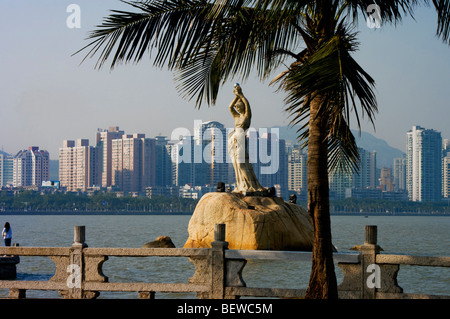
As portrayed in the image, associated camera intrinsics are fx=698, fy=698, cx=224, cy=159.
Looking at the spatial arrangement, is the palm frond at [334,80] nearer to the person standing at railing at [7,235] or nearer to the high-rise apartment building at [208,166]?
the person standing at railing at [7,235]

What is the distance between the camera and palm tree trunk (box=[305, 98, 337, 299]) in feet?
29.5

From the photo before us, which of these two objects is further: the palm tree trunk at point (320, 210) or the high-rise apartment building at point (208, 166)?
the high-rise apartment building at point (208, 166)

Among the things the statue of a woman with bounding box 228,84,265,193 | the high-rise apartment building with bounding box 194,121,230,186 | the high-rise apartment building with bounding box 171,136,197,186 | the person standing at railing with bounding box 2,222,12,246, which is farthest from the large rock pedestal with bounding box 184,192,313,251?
the high-rise apartment building with bounding box 171,136,197,186

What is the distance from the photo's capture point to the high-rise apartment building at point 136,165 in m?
193

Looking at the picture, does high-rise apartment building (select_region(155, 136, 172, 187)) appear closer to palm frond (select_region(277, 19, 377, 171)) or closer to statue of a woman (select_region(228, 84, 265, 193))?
statue of a woman (select_region(228, 84, 265, 193))

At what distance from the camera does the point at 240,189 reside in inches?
970

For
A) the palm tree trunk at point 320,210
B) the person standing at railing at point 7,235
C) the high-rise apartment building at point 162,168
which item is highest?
the high-rise apartment building at point 162,168

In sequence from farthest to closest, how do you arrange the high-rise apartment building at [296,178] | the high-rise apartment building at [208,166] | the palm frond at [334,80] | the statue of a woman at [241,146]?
the high-rise apartment building at [296,178] → the high-rise apartment building at [208,166] → the statue of a woman at [241,146] → the palm frond at [334,80]

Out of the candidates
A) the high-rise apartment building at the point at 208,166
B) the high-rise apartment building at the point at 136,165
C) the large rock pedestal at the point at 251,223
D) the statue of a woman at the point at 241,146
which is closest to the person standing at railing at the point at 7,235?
the large rock pedestal at the point at 251,223

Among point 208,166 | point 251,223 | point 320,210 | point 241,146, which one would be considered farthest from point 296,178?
point 320,210

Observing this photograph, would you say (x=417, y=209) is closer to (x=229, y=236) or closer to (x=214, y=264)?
(x=229, y=236)

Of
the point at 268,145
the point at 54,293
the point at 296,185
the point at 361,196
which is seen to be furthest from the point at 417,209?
the point at 54,293

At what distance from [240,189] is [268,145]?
9392 cm

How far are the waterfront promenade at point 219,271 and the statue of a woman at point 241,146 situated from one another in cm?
1362
